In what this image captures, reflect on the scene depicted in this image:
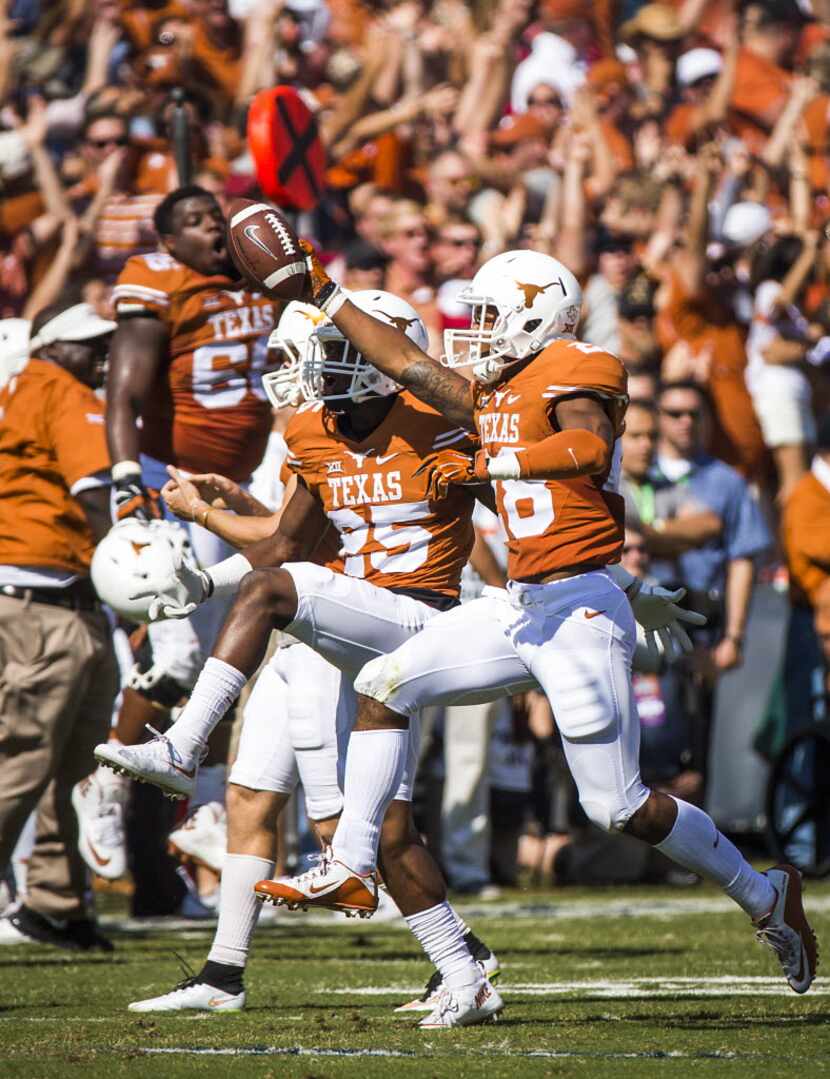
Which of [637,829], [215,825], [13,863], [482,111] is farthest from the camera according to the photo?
[482,111]

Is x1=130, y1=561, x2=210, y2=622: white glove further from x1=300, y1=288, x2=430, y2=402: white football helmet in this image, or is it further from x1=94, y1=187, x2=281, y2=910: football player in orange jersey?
x1=94, y1=187, x2=281, y2=910: football player in orange jersey

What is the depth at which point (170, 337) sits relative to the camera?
7879 mm

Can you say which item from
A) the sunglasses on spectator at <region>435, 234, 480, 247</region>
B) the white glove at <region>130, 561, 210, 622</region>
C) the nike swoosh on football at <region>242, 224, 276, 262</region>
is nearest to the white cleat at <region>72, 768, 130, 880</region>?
the white glove at <region>130, 561, 210, 622</region>

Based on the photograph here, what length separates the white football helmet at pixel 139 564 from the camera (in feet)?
19.4

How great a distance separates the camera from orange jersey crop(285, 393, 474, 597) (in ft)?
19.0

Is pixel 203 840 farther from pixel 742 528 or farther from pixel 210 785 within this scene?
pixel 742 528

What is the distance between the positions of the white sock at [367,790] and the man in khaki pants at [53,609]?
2.07 meters

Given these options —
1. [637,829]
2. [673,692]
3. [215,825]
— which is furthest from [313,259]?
[673,692]

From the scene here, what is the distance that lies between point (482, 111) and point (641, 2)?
214 centimetres

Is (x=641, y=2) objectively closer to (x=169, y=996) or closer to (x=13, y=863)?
(x=13, y=863)

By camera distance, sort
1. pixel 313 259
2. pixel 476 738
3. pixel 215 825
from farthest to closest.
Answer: pixel 476 738 → pixel 215 825 → pixel 313 259

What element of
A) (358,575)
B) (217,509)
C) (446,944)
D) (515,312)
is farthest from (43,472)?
(446,944)

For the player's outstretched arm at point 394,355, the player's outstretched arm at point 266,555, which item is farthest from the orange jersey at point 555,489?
the player's outstretched arm at point 266,555

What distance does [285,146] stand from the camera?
895 centimetres
